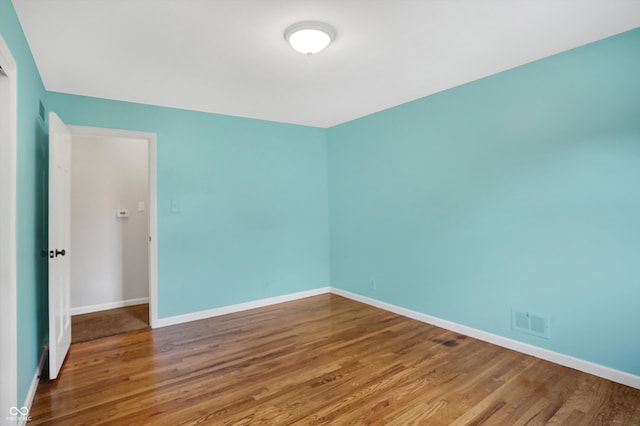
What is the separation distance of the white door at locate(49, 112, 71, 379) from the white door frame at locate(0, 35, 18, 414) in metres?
0.76

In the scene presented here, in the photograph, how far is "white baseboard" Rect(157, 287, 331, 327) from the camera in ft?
11.9

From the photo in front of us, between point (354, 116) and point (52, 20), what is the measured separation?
3.08m

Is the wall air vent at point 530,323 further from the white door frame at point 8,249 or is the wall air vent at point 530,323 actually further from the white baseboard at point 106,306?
the white baseboard at point 106,306

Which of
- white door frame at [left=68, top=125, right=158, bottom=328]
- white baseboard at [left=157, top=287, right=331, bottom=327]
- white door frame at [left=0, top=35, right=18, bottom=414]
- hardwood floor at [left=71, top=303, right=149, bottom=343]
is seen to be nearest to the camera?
white door frame at [left=0, top=35, right=18, bottom=414]

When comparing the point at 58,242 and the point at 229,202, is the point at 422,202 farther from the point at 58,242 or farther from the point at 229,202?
the point at 58,242

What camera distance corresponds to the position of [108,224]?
427 centimetres

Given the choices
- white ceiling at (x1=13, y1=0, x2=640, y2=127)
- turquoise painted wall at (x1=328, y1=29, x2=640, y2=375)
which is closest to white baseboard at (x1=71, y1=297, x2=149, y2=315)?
white ceiling at (x1=13, y1=0, x2=640, y2=127)

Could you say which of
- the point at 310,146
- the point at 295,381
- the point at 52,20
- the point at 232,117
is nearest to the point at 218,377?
the point at 295,381

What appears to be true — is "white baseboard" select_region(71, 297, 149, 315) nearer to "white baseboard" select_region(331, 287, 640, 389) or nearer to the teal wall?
the teal wall

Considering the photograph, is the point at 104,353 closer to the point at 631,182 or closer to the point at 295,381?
the point at 295,381

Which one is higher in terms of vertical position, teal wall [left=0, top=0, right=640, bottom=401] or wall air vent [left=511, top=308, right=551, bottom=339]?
teal wall [left=0, top=0, right=640, bottom=401]

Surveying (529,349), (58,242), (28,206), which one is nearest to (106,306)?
(58,242)

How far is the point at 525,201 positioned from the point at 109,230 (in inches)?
187

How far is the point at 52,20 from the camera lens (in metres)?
1.97
